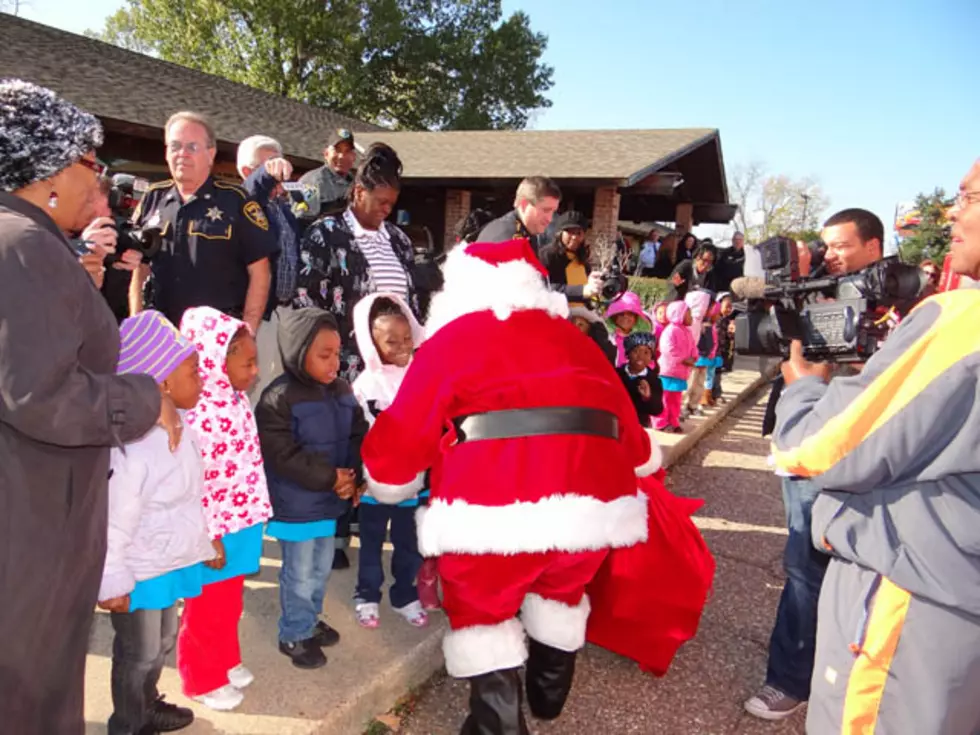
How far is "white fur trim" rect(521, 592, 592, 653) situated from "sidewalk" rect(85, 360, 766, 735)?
2.28 ft

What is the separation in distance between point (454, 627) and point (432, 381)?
89cm

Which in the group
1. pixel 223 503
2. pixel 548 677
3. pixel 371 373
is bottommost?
pixel 548 677

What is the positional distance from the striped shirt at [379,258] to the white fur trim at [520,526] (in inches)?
66.3

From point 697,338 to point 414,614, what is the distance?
5440 millimetres

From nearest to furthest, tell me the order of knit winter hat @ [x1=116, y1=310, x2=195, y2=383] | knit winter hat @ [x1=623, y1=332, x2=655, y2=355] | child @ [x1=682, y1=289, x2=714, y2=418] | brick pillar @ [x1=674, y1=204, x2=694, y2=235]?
knit winter hat @ [x1=116, y1=310, x2=195, y2=383] < knit winter hat @ [x1=623, y1=332, x2=655, y2=355] < child @ [x1=682, y1=289, x2=714, y2=418] < brick pillar @ [x1=674, y1=204, x2=694, y2=235]

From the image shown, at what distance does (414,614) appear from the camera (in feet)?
10.8

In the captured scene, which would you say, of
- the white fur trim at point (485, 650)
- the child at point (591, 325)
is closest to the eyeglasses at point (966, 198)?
the white fur trim at point (485, 650)

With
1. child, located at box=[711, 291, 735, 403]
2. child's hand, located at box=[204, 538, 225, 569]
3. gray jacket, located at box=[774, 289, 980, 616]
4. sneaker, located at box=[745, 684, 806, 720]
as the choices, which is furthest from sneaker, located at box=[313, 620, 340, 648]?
child, located at box=[711, 291, 735, 403]

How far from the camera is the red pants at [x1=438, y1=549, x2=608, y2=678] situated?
241cm

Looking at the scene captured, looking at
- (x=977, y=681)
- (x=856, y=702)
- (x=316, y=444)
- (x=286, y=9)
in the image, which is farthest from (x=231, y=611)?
(x=286, y=9)

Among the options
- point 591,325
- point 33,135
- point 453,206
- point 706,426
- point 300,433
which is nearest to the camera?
point 33,135

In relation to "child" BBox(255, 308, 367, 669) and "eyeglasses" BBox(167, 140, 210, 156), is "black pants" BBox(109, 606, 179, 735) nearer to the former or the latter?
"child" BBox(255, 308, 367, 669)

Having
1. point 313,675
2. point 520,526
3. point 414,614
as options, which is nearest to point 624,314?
point 414,614

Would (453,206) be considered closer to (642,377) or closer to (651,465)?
(642,377)
